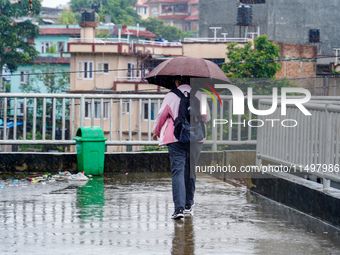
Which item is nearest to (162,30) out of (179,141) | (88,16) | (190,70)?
(88,16)

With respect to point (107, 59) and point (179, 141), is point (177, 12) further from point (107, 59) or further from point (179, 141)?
point (179, 141)

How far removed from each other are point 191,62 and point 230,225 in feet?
6.36

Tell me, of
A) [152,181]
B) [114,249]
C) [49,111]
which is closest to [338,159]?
[114,249]

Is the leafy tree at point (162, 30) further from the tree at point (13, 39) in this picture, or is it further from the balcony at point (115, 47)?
the tree at point (13, 39)

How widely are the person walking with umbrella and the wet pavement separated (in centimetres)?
25

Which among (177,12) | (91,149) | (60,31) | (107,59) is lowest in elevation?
(91,149)

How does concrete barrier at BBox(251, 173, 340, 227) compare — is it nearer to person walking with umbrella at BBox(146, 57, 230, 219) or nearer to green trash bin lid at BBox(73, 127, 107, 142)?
person walking with umbrella at BBox(146, 57, 230, 219)

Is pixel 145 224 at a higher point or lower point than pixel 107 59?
lower

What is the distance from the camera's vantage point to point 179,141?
7.71m

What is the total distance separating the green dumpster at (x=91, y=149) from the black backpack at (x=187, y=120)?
344 centimetres

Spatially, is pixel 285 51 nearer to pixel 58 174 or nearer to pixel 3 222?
pixel 58 174

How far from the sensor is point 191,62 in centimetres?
817

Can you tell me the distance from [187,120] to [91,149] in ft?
11.9

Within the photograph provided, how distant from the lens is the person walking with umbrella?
770cm
